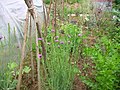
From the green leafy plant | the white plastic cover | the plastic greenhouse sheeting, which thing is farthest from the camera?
the white plastic cover

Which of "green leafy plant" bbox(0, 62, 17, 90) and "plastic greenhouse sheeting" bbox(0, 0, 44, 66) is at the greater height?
"plastic greenhouse sheeting" bbox(0, 0, 44, 66)

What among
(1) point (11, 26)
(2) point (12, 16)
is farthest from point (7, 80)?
(2) point (12, 16)

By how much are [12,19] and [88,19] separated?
208 centimetres

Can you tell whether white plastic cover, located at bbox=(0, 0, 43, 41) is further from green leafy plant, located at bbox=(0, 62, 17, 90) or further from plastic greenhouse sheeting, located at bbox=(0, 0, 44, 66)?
green leafy plant, located at bbox=(0, 62, 17, 90)

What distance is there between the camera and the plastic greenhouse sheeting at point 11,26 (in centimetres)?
319

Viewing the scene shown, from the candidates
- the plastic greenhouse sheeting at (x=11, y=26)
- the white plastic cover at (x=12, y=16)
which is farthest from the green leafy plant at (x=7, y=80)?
the white plastic cover at (x=12, y=16)

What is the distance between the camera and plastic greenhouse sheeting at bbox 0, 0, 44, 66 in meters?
3.19

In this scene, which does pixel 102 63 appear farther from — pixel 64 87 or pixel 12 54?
pixel 12 54

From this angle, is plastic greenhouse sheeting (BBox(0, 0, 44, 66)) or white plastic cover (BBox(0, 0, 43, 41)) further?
white plastic cover (BBox(0, 0, 43, 41))

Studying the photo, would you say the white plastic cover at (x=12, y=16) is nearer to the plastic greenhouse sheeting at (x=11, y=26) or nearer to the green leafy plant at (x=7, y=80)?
the plastic greenhouse sheeting at (x=11, y=26)

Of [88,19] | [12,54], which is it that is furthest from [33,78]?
[88,19]

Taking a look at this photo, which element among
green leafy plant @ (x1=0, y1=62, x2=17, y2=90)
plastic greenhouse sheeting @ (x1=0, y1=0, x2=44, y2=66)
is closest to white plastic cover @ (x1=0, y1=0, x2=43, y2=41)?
plastic greenhouse sheeting @ (x1=0, y1=0, x2=44, y2=66)

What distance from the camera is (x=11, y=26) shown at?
3.54m

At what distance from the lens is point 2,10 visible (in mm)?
3496
